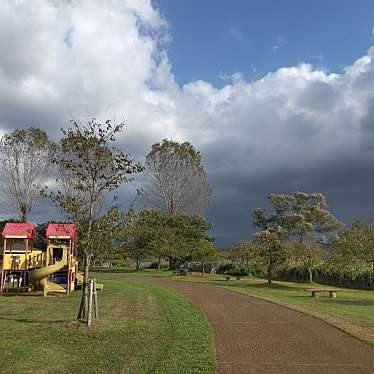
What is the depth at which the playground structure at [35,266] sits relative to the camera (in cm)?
2114

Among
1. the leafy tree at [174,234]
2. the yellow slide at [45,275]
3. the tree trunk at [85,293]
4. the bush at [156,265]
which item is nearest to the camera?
the tree trunk at [85,293]

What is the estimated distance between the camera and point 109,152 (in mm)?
11703

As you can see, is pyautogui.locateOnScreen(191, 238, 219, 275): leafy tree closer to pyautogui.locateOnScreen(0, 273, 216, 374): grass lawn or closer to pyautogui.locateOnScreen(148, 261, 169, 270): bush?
pyautogui.locateOnScreen(148, 261, 169, 270): bush

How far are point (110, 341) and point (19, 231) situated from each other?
A: 591 inches

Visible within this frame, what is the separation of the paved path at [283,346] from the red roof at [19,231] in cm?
1196

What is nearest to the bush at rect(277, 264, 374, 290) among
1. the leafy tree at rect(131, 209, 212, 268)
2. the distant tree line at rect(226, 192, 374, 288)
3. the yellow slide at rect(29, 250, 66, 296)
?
the distant tree line at rect(226, 192, 374, 288)

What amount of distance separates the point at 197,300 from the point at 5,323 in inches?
325

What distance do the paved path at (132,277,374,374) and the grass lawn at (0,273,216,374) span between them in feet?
1.32

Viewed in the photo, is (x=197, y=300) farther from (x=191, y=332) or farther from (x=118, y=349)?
(x=118, y=349)

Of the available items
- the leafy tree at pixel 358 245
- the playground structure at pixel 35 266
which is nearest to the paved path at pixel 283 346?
the playground structure at pixel 35 266

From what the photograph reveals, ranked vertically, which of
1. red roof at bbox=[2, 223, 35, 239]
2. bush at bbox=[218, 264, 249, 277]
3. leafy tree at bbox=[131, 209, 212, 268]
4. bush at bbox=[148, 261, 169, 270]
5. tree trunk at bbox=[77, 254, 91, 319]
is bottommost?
tree trunk at bbox=[77, 254, 91, 319]

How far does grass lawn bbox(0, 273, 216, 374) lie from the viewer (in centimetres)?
766

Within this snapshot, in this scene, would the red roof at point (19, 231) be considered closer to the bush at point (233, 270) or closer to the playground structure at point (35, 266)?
the playground structure at point (35, 266)

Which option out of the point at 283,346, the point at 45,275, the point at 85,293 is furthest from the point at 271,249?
the point at 283,346
